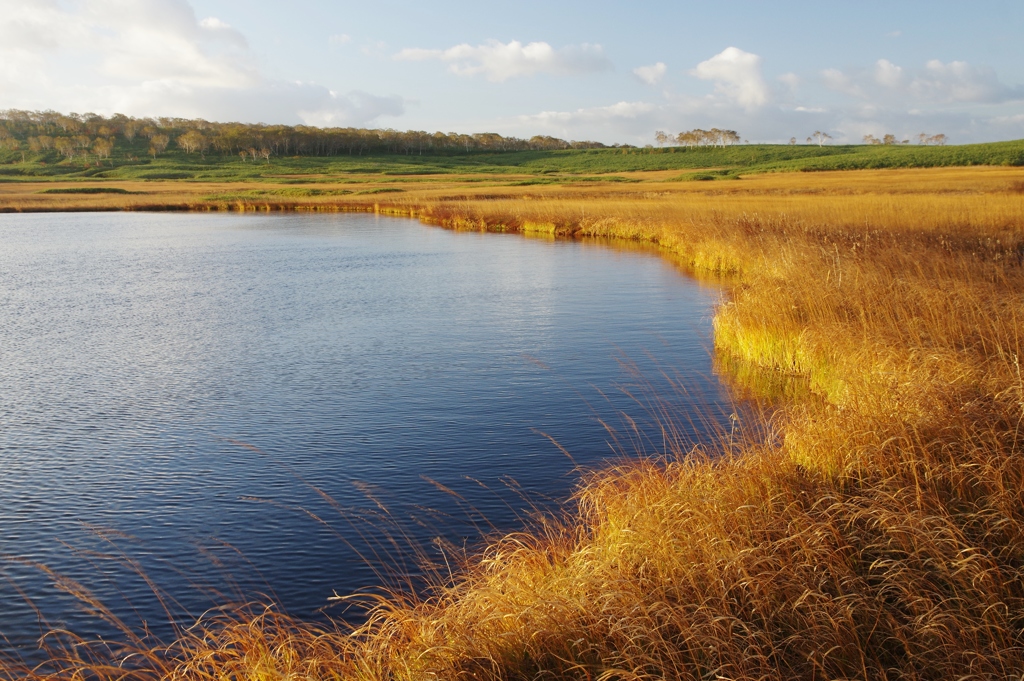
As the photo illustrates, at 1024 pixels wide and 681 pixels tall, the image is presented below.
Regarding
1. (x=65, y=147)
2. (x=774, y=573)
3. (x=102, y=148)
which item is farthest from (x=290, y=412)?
(x=65, y=147)

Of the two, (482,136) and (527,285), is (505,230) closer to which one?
(527,285)

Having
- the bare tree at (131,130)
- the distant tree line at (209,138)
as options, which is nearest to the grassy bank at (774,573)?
the distant tree line at (209,138)

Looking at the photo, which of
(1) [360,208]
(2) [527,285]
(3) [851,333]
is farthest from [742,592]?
(1) [360,208]

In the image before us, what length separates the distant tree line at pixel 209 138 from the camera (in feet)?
465

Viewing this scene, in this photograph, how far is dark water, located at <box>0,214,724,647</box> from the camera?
723cm

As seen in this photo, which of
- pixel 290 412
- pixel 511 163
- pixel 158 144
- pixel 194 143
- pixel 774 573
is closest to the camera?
pixel 774 573

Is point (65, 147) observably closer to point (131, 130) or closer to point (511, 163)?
point (131, 130)

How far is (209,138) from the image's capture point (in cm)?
15025

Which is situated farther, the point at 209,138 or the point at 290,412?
the point at 209,138

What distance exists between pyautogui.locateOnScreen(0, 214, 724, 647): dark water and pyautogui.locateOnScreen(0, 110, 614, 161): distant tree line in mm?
123975

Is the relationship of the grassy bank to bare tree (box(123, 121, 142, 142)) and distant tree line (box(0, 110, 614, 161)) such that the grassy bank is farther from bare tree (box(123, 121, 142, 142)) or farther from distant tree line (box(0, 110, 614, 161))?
bare tree (box(123, 121, 142, 142))

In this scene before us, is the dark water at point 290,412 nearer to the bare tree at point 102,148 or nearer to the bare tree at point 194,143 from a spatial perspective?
the bare tree at point 102,148

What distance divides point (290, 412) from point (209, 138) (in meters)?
153

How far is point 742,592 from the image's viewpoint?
4.82m
